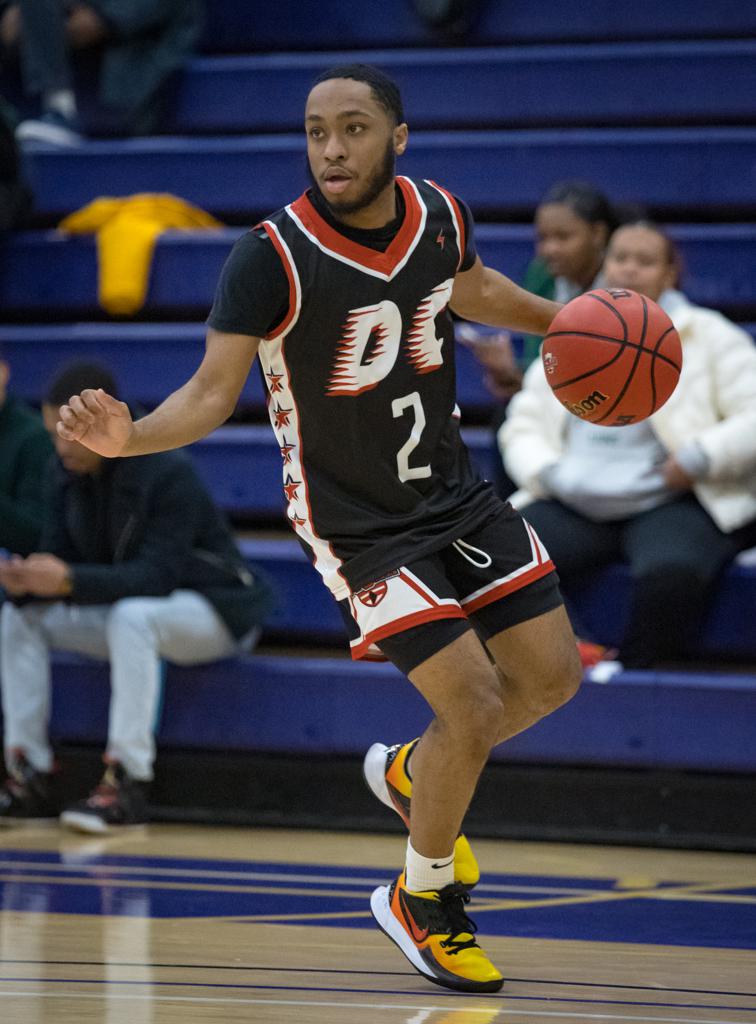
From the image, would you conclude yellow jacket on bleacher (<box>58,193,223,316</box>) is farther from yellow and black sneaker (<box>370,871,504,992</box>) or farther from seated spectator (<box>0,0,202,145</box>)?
yellow and black sneaker (<box>370,871,504,992</box>)

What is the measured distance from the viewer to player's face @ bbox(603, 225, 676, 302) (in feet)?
18.9

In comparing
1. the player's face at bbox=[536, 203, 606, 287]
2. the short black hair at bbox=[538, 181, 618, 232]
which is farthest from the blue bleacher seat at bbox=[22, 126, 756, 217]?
the player's face at bbox=[536, 203, 606, 287]

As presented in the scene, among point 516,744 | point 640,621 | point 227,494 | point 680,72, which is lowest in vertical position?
point 516,744

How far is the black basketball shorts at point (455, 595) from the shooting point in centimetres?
353

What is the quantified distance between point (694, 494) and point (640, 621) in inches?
19.7

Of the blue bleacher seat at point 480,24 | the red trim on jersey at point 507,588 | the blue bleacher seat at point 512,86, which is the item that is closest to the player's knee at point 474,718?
the red trim on jersey at point 507,588

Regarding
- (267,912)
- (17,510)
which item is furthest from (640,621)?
(17,510)

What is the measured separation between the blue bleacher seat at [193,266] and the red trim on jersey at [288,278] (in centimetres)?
378

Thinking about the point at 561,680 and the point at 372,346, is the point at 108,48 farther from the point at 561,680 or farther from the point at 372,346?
the point at 561,680

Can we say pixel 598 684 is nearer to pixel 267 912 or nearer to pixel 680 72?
pixel 267 912

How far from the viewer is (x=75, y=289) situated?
797 cm

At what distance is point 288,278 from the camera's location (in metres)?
3.51

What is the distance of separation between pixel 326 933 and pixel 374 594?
1.05 metres

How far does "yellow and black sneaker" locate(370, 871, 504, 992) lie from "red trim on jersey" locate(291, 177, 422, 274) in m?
1.35
